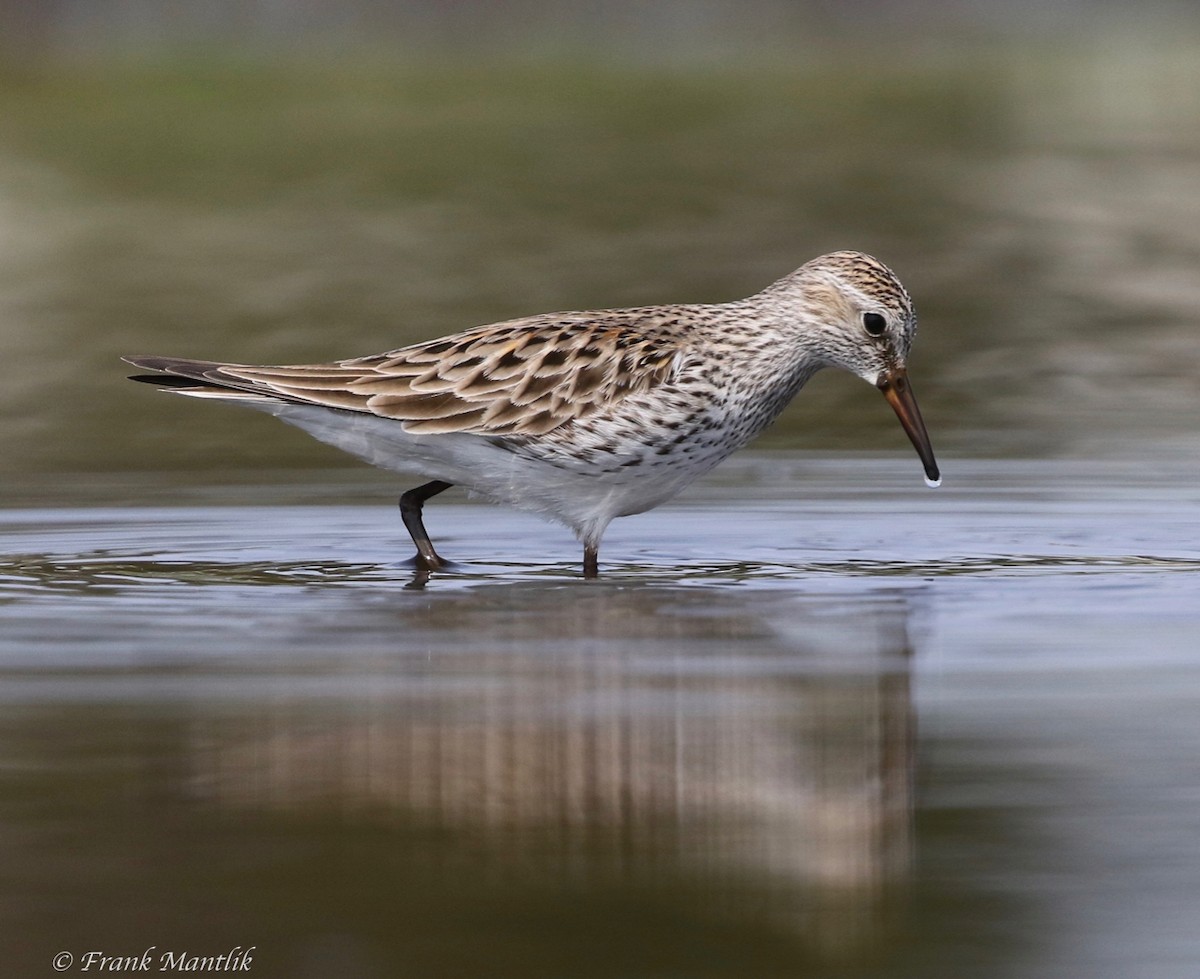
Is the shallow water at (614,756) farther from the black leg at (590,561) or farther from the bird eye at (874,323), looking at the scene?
the bird eye at (874,323)

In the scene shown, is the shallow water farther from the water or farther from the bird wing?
the bird wing

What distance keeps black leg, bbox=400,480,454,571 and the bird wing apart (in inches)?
22.1

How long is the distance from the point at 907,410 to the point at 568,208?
14391 millimetres

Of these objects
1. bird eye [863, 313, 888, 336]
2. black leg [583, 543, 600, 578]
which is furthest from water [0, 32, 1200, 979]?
bird eye [863, 313, 888, 336]

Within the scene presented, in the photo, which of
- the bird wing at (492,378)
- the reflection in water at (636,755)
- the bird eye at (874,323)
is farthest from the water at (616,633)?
the bird eye at (874,323)

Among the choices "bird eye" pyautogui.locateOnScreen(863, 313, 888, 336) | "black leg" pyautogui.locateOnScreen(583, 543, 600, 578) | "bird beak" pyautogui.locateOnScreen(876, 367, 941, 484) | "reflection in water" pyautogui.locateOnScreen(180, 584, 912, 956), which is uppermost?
"bird eye" pyautogui.locateOnScreen(863, 313, 888, 336)

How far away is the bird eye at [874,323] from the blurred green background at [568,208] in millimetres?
3314

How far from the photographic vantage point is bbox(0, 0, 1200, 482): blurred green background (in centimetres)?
1705

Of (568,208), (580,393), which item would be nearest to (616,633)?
(580,393)

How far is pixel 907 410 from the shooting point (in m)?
11.8

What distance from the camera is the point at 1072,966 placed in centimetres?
531

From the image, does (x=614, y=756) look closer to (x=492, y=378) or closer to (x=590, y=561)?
(x=590, y=561)

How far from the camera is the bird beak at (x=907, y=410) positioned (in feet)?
38.5

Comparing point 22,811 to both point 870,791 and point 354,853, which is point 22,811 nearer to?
point 354,853
